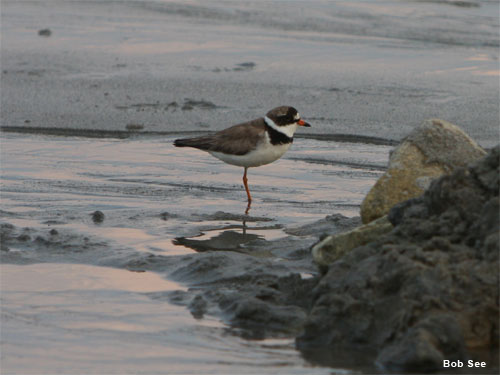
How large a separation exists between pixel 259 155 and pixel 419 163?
2.47 meters

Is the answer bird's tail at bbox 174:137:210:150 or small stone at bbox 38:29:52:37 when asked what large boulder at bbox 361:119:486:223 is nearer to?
bird's tail at bbox 174:137:210:150

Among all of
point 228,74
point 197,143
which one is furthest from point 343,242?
point 228,74

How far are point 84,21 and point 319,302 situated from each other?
12315 mm

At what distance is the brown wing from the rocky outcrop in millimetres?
3242

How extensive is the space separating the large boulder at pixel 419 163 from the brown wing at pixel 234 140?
2378 mm

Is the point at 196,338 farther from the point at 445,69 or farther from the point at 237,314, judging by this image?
the point at 445,69

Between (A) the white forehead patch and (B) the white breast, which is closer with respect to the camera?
(B) the white breast

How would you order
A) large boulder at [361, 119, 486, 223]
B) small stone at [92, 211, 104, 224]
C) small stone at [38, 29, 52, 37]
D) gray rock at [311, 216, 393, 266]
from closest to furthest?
gray rock at [311, 216, 393, 266]
large boulder at [361, 119, 486, 223]
small stone at [92, 211, 104, 224]
small stone at [38, 29, 52, 37]

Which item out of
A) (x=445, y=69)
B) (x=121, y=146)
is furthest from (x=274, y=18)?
(x=121, y=146)

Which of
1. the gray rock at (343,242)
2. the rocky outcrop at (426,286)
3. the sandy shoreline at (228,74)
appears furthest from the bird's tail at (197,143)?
the rocky outcrop at (426,286)

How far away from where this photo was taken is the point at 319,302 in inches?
161

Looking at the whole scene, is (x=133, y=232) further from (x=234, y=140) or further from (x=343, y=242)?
(x=234, y=140)

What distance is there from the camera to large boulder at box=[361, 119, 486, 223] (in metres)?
5.25

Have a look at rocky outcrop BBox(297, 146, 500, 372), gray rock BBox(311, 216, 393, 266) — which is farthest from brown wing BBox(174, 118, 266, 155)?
rocky outcrop BBox(297, 146, 500, 372)
